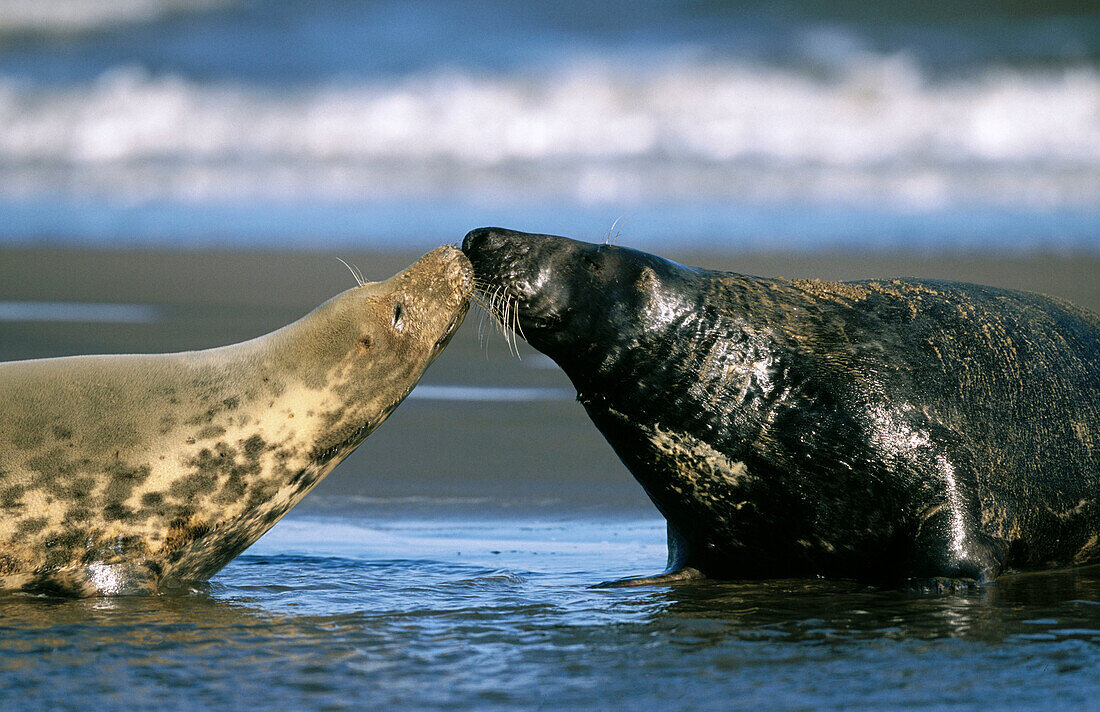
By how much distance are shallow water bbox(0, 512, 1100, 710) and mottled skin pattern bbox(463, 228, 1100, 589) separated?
0.85 feet

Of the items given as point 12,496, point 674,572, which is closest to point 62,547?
point 12,496

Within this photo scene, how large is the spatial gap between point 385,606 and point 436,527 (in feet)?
7.13

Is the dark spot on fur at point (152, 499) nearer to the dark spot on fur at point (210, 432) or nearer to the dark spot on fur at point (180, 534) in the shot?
the dark spot on fur at point (180, 534)

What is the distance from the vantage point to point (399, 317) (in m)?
5.89

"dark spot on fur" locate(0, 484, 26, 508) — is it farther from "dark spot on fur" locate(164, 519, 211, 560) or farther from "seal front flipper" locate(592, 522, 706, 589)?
"seal front flipper" locate(592, 522, 706, 589)

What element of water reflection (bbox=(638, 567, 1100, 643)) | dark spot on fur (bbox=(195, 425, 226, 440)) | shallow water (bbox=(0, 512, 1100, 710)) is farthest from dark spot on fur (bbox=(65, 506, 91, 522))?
water reflection (bbox=(638, 567, 1100, 643))

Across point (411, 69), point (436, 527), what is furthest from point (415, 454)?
point (411, 69)

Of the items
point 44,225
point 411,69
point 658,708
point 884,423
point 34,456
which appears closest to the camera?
point 658,708

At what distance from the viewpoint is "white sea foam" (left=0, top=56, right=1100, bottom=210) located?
2080 centimetres

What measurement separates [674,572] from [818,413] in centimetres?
89

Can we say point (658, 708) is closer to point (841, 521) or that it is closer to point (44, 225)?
point (841, 521)

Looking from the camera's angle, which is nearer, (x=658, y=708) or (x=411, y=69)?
(x=658, y=708)

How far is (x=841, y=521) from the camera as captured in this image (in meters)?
5.96

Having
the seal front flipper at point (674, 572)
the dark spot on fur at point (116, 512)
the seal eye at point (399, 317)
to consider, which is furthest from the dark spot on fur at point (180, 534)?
the seal front flipper at point (674, 572)
